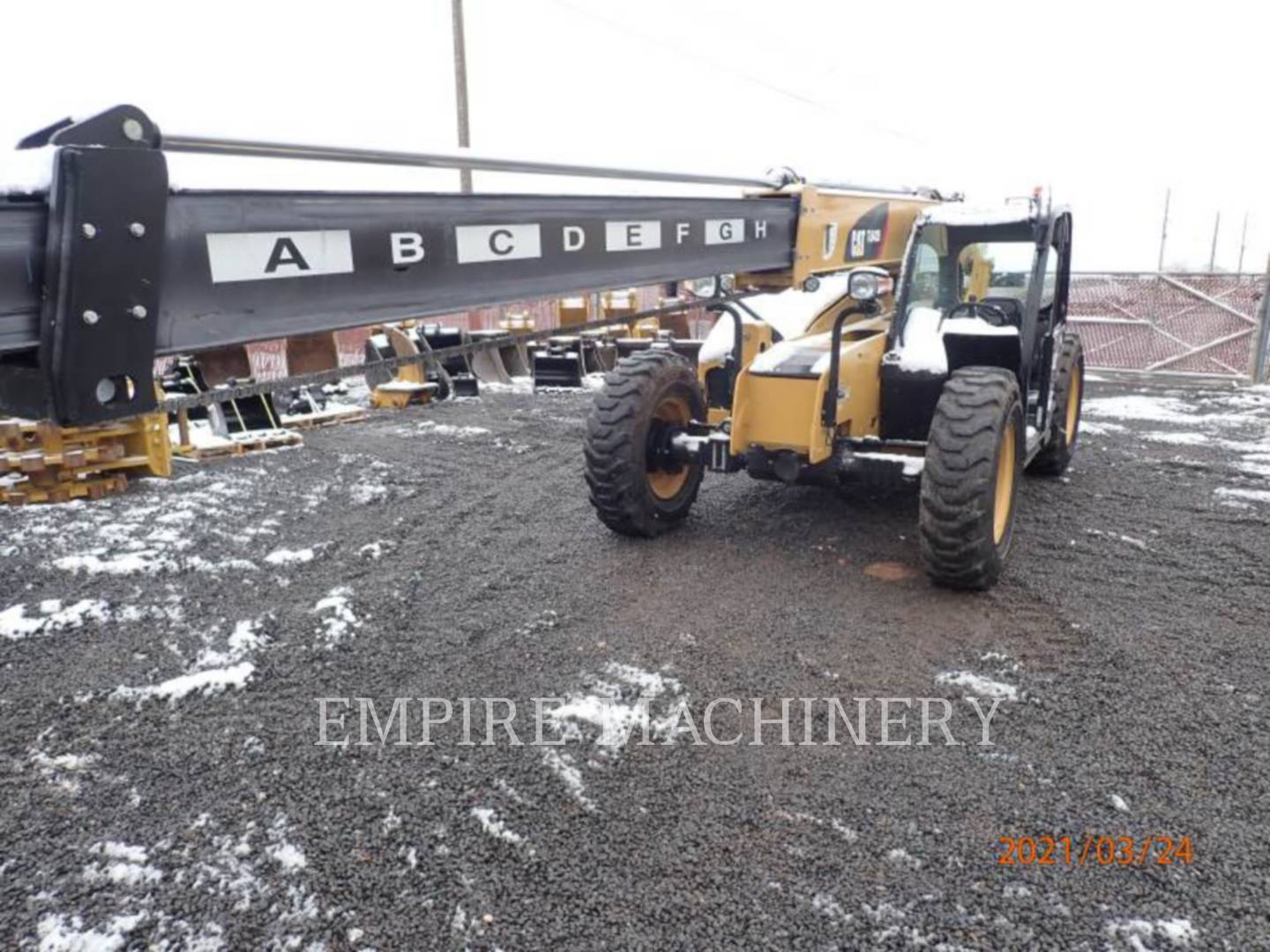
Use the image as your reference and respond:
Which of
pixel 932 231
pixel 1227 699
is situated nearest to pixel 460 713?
pixel 1227 699

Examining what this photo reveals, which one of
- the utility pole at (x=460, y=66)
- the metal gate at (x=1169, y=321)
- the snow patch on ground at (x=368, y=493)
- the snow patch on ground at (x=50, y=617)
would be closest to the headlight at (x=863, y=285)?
the snow patch on ground at (x=368, y=493)

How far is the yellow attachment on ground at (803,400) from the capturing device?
508cm

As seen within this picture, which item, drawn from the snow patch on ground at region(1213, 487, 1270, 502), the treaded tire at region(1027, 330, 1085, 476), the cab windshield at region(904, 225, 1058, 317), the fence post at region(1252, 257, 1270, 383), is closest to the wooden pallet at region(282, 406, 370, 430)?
the cab windshield at region(904, 225, 1058, 317)

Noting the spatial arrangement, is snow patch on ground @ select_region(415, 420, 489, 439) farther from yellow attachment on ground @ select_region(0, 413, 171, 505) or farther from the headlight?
the headlight

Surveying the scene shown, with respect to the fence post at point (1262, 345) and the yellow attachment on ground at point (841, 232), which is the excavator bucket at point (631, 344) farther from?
the fence post at point (1262, 345)

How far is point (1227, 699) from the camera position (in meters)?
3.64

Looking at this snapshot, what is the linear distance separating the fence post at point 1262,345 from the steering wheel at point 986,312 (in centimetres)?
→ 921

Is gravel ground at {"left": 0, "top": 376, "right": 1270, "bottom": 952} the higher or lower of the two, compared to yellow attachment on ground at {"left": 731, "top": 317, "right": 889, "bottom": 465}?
lower

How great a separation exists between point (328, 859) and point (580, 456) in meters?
5.66

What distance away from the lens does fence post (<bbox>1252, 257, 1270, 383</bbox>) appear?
12.2m

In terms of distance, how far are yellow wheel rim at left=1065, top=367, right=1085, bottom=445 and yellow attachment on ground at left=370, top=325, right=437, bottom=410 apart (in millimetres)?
7590

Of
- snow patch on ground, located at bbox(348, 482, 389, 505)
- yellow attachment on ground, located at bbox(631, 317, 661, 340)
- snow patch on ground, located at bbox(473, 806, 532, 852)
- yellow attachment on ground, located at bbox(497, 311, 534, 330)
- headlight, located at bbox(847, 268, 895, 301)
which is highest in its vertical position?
headlight, located at bbox(847, 268, 895, 301)

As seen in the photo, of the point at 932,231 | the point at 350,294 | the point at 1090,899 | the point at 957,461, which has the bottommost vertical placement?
the point at 1090,899

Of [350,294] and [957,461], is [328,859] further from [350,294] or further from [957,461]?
[957,461]
